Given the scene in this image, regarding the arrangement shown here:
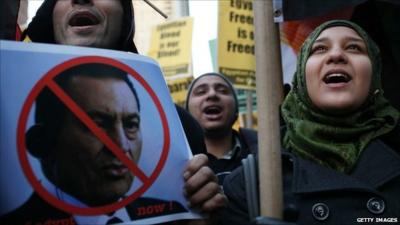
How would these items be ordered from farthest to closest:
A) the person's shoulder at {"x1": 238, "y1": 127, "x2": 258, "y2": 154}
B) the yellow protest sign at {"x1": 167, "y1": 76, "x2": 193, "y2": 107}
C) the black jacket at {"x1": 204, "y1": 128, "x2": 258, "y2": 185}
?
the yellow protest sign at {"x1": 167, "y1": 76, "x2": 193, "y2": 107}, the person's shoulder at {"x1": 238, "y1": 127, "x2": 258, "y2": 154}, the black jacket at {"x1": 204, "y1": 128, "x2": 258, "y2": 185}

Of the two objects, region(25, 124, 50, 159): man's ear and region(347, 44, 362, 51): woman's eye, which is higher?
region(347, 44, 362, 51): woman's eye

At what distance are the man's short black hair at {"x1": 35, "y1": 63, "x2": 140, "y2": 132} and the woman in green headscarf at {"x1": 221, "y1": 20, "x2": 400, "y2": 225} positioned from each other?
59 centimetres

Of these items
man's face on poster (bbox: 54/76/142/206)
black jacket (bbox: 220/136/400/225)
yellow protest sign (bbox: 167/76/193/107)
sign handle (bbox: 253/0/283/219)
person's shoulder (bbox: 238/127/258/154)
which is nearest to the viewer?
sign handle (bbox: 253/0/283/219)

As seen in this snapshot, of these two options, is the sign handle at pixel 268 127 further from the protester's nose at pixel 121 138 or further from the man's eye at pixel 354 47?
the man's eye at pixel 354 47

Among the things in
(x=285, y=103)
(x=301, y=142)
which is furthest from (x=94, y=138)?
(x=285, y=103)

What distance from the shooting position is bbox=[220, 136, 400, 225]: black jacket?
1.64 metres

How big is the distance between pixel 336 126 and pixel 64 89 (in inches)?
38.4

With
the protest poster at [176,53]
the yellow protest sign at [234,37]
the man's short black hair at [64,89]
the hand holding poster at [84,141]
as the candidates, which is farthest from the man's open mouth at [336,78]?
the protest poster at [176,53]

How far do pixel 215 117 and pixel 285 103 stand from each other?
4.99 ft

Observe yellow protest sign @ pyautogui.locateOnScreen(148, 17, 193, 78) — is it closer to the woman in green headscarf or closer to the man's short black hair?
the woman in green headscarf

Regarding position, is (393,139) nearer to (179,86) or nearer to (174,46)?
(179,86)

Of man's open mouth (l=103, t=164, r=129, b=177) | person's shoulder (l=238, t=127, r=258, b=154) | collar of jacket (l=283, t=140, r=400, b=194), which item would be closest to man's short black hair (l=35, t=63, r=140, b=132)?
man's open mouth (l=103, t=164, r=129, b=177)

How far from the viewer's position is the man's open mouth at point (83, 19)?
1.73m

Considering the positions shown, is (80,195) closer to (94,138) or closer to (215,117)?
(94,138)
